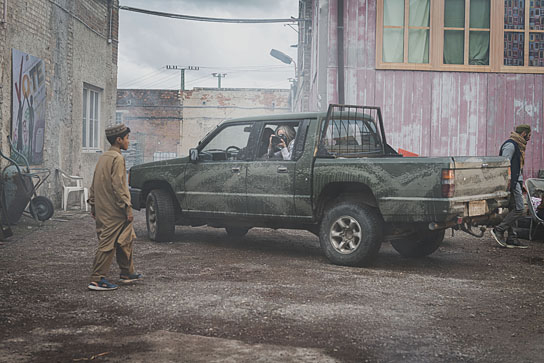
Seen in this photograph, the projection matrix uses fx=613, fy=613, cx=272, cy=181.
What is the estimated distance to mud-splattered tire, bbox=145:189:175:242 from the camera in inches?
341

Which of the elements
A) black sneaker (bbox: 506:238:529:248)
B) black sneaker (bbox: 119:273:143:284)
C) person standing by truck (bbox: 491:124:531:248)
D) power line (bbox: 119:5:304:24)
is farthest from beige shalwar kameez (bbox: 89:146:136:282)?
power line (bbox: 119:5:304:24)

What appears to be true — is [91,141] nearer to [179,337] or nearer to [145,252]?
[145,252]

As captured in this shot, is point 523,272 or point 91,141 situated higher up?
point 91,141

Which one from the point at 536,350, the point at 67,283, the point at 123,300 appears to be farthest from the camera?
the point at 67,283

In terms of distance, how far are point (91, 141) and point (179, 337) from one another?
12652 mm

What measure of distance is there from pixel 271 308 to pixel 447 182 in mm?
2413

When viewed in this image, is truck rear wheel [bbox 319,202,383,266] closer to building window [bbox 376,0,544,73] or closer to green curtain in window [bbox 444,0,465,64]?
building window [bbox 376,0,544,73]

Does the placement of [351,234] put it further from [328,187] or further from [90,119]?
[90,119]

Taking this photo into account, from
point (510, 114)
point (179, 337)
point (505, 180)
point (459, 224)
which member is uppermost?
point (510, 114)

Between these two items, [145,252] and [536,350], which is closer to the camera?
[536,350]

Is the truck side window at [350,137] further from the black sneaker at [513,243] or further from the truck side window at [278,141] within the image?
the black sneaker at [513,243]

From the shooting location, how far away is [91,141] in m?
15.9

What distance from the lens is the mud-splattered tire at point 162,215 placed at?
8656 mm

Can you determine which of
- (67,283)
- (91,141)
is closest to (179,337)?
(67,283)
